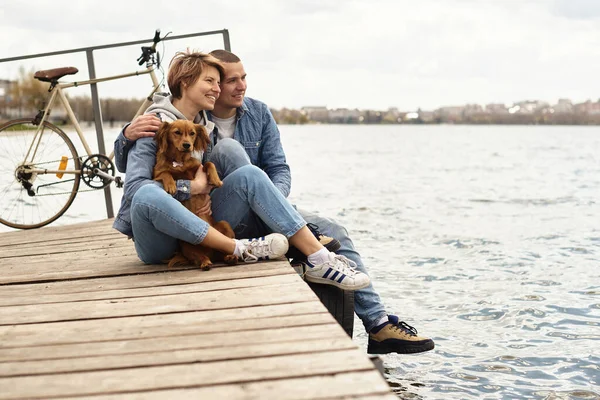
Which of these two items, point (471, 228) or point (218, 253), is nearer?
point (218, 253)

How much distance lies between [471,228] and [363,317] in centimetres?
913

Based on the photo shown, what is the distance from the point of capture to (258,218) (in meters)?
3.89

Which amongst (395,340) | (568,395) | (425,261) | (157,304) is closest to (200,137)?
(157,304)

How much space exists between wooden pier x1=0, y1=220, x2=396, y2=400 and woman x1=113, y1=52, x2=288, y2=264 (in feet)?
0.33

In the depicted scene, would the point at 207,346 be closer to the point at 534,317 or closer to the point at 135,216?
the point at 135,216

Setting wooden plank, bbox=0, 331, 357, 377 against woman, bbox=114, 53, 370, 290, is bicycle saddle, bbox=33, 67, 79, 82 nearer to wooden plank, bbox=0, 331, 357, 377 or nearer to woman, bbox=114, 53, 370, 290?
woman, bbox=114, 53, 370, 290

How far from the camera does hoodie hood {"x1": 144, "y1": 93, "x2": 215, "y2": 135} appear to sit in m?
3.83

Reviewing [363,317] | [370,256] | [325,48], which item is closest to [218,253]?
[363,317]

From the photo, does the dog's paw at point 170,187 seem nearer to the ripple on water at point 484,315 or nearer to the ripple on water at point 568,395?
the ripple on water at point 568,395

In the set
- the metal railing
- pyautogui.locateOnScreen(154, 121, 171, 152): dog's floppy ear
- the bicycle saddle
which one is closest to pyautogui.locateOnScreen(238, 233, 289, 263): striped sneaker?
pyautogui.locateOnScreen(154, 121, 171, 152): dog's floppy ear

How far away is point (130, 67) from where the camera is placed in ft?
21.3

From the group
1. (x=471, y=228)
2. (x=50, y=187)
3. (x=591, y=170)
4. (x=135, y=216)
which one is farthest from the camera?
(x=591, y=170)

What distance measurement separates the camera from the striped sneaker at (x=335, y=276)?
370cm

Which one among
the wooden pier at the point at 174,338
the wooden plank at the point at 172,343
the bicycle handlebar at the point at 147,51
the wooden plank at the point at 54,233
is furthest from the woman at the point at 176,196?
the bicycle handlebar at the point at 147,51
